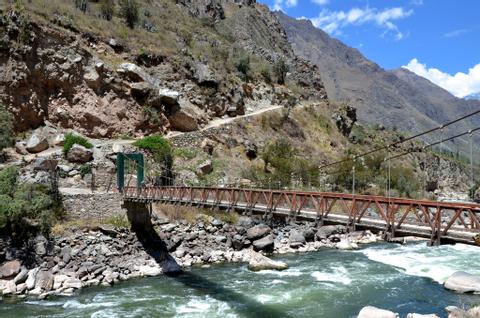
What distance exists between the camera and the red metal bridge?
314 inches

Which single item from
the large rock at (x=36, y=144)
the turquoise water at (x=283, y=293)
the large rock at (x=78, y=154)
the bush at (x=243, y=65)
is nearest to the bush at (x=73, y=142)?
the large rock at (x=78, y=154)

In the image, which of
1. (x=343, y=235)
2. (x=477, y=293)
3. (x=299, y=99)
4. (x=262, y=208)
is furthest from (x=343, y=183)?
(x=262, y=208)

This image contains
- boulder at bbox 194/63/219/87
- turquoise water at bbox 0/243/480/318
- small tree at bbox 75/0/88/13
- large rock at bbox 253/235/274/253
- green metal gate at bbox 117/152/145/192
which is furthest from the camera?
small tree at bbox 75/0/88/13

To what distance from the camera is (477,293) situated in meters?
13.7

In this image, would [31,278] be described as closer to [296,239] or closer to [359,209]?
[359,209]

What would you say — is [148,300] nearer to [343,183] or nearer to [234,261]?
[234,261]

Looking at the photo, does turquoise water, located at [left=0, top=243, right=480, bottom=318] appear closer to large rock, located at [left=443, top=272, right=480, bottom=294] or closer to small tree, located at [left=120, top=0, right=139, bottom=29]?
large rock, located at [left=443, top=272, right=480, bottom=294]

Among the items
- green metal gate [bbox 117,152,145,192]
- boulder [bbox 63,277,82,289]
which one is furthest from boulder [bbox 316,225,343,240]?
boulder [bbox 63,277,82,289]

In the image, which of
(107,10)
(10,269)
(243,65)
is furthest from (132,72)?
(10,269)

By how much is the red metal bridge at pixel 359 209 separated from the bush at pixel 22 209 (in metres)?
4.76

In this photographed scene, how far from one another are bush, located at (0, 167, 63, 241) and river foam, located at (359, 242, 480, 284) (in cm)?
1402

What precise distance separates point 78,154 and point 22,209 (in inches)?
212

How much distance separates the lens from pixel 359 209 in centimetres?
991

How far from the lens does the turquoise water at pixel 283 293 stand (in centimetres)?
1260
